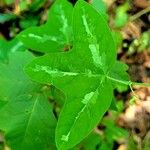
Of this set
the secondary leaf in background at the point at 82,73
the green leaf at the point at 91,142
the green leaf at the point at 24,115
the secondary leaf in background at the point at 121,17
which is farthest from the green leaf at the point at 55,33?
the secondary leaf in background at the point at 121,17

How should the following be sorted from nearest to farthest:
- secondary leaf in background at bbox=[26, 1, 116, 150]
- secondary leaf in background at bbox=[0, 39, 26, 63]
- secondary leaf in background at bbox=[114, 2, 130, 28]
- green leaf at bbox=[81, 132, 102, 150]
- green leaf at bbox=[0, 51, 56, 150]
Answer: secondary leaf in background at bbox=[26, 1, 116, 150]
green leaf at bbox=[0, 51, 56, 150]
secondary leaf in background at bbox=[0, 39, 26, 63]
green leaf at bbox=[81, 132, 102, 150]
secondary leaf in background at bbox=[114, 2, 130, 28]

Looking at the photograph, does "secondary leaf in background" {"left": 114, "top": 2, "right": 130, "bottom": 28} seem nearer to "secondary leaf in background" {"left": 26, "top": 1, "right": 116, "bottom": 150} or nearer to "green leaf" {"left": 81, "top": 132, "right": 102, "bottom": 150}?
"green leaf" {"left": 81, "top": 132, "right": 102, "bottom": 150}

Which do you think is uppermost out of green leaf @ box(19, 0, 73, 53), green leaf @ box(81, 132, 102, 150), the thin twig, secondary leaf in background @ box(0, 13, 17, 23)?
green leaf @ box(19, 0, 73, 53)

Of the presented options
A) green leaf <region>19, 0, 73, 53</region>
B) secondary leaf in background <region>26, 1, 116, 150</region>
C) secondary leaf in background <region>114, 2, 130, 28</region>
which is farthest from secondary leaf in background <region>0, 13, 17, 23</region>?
secondary leaf in background <region>26, 1, 116, 150</region>

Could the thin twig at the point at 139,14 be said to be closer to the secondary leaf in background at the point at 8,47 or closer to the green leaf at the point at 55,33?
the secondary leaf in background at the point at 8,47

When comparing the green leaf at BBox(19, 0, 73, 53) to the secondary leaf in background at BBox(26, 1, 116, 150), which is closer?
the secondary leaf in background at BBox(26, 1, 116, 150)

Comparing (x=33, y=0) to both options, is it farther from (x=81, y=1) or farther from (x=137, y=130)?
(x=81, y=1)
